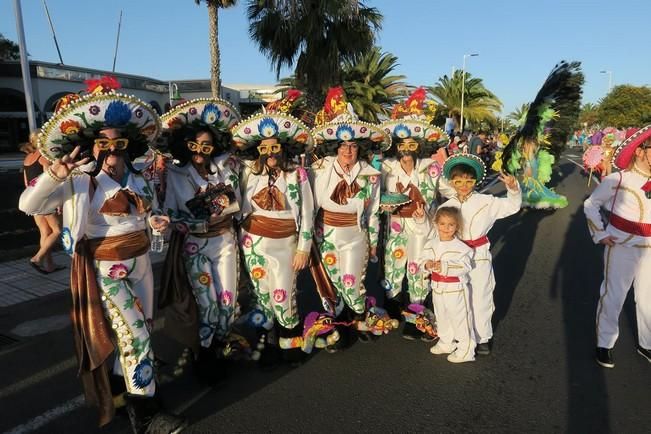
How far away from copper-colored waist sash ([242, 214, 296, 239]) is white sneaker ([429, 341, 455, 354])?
61.6 inches

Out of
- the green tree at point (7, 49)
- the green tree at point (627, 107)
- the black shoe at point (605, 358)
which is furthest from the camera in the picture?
the green tree at point (627, 107)

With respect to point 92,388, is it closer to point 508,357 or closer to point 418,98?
point 508,357

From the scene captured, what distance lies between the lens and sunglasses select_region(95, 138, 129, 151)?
256 cm

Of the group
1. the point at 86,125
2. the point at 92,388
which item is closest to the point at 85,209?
the point at 86,125

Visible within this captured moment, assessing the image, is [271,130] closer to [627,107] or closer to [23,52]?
[23,52]

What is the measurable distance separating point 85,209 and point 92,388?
1.05 meters

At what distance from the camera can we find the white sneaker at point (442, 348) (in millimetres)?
3785

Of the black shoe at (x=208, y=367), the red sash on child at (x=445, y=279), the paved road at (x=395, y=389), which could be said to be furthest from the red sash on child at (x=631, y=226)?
the black shoe at (x=208, y=367)

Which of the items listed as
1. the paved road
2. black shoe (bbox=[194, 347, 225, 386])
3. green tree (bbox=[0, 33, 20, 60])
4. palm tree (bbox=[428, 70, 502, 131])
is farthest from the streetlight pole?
palm tree (bbox=[428, 70, 502, 131])

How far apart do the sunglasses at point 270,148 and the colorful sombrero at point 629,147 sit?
8.48 ft

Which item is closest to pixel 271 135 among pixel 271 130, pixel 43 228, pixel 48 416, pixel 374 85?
pixel 271 130

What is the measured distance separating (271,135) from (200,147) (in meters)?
0.49

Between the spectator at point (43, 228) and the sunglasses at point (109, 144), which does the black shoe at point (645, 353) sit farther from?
the spectator at point (43, 228)

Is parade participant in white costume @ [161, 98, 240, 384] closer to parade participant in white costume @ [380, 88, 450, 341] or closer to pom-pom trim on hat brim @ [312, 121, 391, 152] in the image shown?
pom-pom trim on hat brim @ [312, 121, 391, 152]
